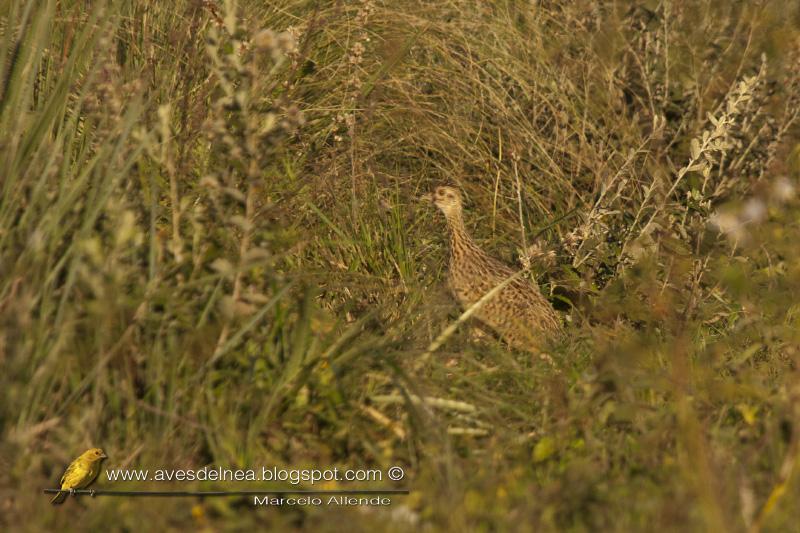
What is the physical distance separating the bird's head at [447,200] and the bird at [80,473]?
2.57 meters

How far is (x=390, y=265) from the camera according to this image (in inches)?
225

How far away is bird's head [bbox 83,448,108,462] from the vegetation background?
4 cm

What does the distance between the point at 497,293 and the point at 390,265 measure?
26.4 inches

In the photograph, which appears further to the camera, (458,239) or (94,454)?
(458,239)

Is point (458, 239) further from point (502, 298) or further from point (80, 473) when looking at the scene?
point (80, 473)

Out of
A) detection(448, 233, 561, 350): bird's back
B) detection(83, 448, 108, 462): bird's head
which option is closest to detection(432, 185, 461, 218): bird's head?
detection(448, 233, 561, 350): bird's back

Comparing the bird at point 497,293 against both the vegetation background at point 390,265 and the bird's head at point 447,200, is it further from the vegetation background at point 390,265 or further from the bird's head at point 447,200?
the vegetation background at point 390,265

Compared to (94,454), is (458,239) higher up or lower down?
higher up

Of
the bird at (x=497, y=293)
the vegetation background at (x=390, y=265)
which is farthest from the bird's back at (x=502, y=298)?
the vegetation background at (x=390, y=265)

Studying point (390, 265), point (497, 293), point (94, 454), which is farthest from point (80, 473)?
point (390, 265)

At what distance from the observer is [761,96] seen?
664cm

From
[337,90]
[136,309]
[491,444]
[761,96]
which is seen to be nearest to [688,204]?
[761,96]

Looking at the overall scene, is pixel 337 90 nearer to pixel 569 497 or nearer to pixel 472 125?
pixel 472 125

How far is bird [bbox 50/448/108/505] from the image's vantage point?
348 centimetres
